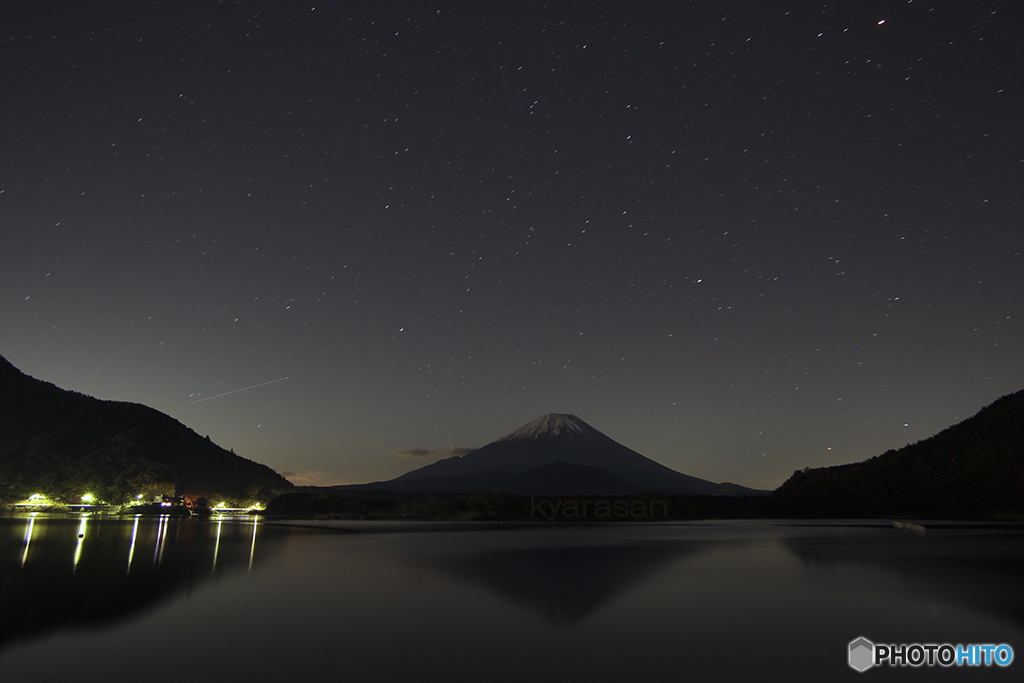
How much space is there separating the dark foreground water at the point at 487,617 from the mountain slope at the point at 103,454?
327 feet

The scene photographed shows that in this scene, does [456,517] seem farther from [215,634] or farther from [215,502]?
[215,502]

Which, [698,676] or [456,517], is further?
[456,517]

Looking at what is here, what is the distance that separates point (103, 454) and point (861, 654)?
421 feet

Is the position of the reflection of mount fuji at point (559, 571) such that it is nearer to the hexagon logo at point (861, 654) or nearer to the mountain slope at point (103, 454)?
the hexagon logo at point (861, 654)

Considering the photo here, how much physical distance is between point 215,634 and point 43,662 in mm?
2023

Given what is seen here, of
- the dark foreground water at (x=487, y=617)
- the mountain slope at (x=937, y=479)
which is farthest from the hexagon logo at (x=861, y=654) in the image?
the mountain slope at (x=937, y=479)

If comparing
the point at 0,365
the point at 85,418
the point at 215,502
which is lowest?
the point at 215,502

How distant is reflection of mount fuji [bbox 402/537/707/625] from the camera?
431 inches

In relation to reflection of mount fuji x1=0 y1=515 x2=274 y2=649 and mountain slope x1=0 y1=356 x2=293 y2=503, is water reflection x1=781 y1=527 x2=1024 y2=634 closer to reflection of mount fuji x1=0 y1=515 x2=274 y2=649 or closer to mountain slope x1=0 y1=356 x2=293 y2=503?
reflection of mount fuji x1=0 y1=515 x2=274 y2=649

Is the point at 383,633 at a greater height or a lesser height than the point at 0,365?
lesser

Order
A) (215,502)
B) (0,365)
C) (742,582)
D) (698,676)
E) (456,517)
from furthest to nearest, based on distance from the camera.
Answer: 1. (0,365)
2. (215,502)
3. (456,517)
4. (742,582)
5. (698,676)

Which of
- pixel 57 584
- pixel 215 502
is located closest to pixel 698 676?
pixel 57 584

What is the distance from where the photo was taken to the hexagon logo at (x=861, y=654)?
22.9ft

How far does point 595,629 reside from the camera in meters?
8.72
